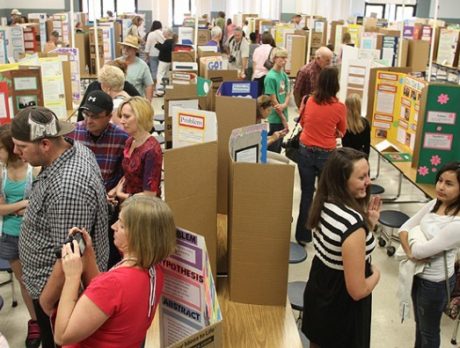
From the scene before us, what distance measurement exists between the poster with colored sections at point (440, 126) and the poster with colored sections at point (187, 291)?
2.88 metres

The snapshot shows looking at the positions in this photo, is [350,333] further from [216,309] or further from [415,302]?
[216,309]

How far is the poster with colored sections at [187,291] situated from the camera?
5.27ft

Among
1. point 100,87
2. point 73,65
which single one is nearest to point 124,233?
point 100,87

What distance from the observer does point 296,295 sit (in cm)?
313

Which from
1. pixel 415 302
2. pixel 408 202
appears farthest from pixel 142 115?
pixel 408 202

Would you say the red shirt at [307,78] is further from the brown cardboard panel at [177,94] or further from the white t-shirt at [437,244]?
the white t-shirt at [437,244]

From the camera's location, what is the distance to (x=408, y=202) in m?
5.65

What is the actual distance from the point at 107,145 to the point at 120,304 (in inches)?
66.1

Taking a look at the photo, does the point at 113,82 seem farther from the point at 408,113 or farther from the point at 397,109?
the point at 397,109

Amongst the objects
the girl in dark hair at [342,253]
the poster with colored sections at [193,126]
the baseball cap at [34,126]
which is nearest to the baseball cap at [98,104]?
the poster with colored sections at [193,126]

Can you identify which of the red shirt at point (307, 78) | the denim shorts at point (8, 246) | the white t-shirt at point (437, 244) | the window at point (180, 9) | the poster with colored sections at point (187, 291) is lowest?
the denim shorts at point (8, 246)

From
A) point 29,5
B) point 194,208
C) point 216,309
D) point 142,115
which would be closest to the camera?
point 216,309

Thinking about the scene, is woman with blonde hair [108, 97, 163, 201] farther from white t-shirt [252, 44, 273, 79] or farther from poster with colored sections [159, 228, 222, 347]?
white t-shirt [252, 44, 273, 79]

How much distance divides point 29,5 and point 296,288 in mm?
18296
